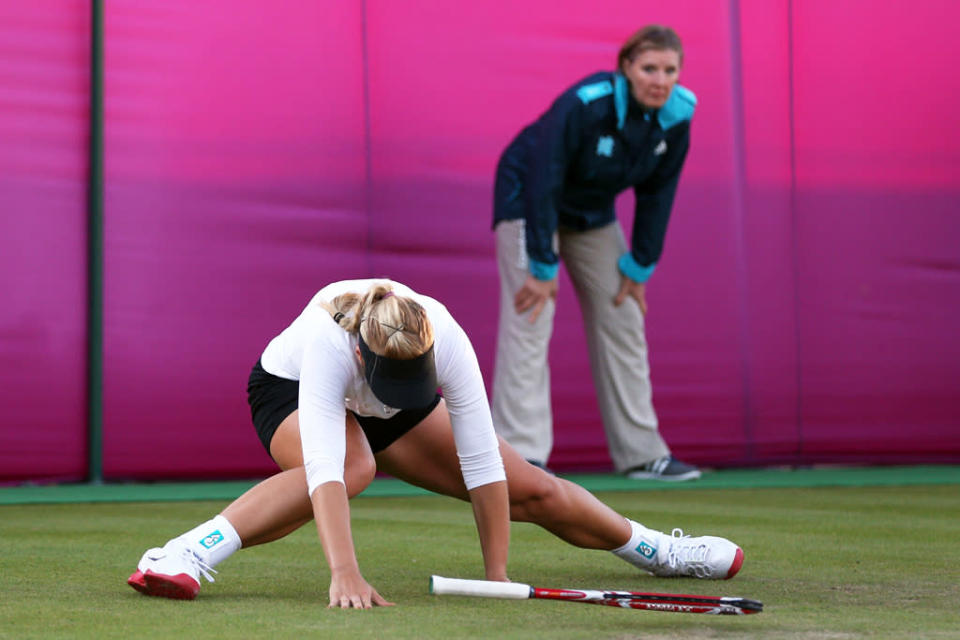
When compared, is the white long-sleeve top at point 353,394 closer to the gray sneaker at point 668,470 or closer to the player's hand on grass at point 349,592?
the player's hand on grass at point 349,592

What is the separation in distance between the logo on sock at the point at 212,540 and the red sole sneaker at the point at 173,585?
8 centimetres

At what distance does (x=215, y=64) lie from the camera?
611cm

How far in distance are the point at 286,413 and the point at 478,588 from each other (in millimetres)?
607

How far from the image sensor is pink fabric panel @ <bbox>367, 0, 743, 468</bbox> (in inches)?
248

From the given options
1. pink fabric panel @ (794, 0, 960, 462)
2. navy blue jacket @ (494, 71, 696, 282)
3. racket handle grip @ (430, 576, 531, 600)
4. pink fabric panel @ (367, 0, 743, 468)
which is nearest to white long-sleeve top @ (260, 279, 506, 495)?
racket handle grip @ (430, 576, 531, 600)

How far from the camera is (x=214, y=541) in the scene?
9.38 ft

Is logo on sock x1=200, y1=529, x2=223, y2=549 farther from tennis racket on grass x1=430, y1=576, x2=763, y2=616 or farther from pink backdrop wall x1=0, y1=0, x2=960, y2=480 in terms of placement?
pink backdrop wall x1=0, y1=0, x2=960, y2=480

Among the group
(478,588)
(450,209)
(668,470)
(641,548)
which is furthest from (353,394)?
(450,209)

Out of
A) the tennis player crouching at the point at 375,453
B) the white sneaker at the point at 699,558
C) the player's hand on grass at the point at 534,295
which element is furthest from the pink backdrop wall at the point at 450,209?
the white sneaker at the point at 699,558

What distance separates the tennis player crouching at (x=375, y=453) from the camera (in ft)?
8.76

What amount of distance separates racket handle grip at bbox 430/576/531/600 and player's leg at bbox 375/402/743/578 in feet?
1.15

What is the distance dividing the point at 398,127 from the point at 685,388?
1.71 m

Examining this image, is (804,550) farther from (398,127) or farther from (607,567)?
(398,127)

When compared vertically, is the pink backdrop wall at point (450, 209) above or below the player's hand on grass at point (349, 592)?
above
